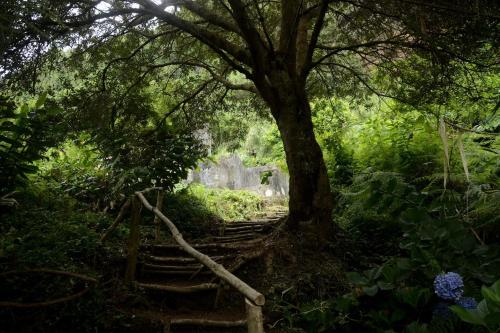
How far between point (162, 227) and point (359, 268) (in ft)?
12.3

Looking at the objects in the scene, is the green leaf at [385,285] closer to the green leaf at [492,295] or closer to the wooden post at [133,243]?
the green leaf at [492,295]

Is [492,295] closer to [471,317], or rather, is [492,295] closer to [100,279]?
[471,317]

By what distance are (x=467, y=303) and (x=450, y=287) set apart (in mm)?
80

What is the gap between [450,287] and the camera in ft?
4.93

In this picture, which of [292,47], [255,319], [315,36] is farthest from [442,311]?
[292,47]

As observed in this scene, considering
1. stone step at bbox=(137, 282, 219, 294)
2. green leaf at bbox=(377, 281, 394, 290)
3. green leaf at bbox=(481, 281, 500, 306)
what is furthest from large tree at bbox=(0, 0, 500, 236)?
green leaf at bbox=(481, 281, 500, 306)

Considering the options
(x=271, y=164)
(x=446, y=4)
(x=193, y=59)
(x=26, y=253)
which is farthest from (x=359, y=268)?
(x=271, y=164)

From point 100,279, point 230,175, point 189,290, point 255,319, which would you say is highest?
point 230,175

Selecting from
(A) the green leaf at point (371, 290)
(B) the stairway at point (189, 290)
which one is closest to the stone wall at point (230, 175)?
(B) the stairway at point (189, 290)

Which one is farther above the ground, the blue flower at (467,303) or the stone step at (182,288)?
the blue flower at (467,303)

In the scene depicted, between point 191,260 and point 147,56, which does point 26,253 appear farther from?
point 147,56

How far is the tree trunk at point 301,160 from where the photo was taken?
18.6 ft

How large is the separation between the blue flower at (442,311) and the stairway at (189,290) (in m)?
3.03

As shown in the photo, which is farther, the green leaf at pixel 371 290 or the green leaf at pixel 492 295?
the green leaf at pixel 371 290
